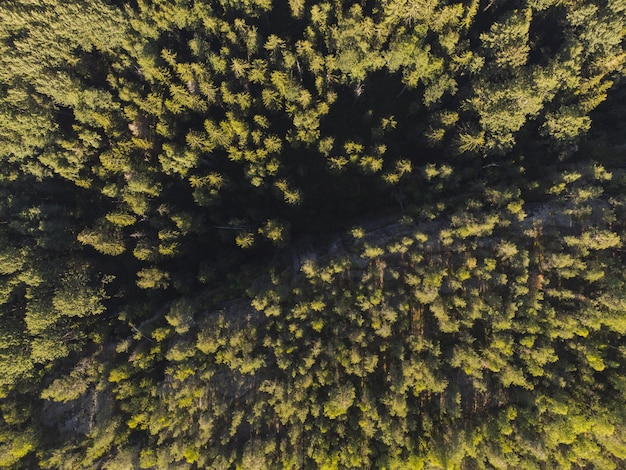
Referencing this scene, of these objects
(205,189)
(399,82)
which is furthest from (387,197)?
(205,189)

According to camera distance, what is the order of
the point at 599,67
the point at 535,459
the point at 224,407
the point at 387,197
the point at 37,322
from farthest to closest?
the point at 387,197 → the point at 599,67 → the point at 37,322 → the point at 224,407 → the point at 535,459

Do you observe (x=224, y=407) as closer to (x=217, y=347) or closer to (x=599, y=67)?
(x=217, y=347)

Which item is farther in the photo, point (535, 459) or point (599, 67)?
point (599, 67)

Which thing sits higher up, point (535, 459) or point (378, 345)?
point (378, 345)

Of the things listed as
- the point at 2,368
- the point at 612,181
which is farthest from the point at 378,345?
the point at 2,368

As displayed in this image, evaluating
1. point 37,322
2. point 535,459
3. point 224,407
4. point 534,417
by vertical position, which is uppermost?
point 37,322

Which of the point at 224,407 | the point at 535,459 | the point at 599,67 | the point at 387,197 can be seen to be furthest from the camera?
the point at 387,197

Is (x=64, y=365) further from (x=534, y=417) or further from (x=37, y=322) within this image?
(x=534, y=417)
